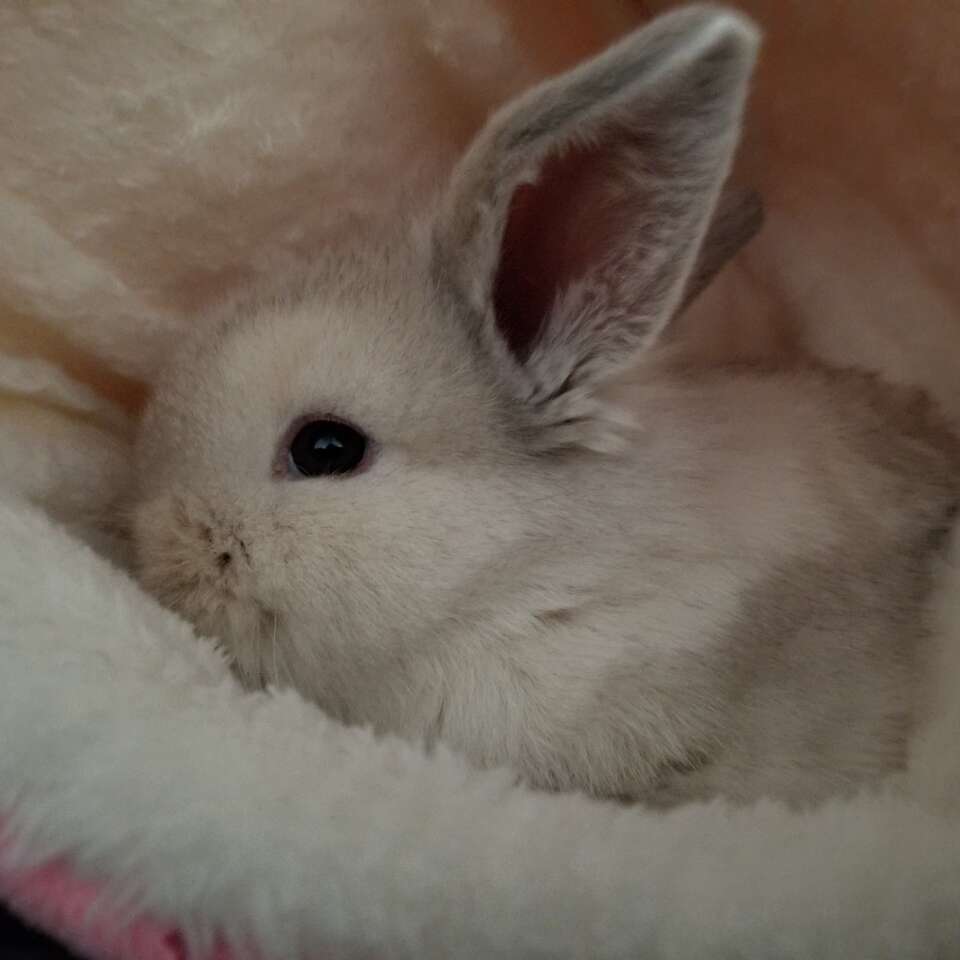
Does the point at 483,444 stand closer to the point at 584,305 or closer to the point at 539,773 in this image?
the point at 584,305

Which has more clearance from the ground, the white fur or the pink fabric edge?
the white fur

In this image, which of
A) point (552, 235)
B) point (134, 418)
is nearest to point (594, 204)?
point (552, 235)

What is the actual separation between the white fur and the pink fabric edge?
18mm

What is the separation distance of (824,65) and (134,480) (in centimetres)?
99

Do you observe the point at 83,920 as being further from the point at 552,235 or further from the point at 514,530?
the point at 552,235

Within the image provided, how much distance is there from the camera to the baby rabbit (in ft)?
3.37

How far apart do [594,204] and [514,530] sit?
29cm

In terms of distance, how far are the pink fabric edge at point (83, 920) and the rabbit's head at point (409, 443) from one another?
0.87 feet

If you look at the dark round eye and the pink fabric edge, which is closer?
the pink fabric edge

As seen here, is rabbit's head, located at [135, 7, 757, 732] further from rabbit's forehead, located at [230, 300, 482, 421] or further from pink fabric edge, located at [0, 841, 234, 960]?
pink fabric edge, located at [0, 841, 234, 960]

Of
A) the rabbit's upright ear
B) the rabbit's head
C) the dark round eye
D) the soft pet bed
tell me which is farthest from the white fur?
the rabbit's upright ear

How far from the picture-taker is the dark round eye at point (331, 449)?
1048 mm

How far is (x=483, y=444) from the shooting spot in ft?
3.46

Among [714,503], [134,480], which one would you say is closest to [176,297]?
[134,480]
